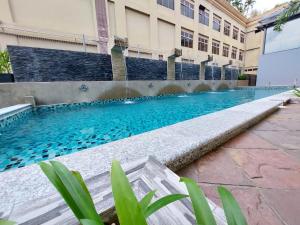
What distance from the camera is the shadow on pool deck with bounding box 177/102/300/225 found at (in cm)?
93

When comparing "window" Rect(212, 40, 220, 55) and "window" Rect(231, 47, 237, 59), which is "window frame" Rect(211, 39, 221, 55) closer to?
"window" Rect(212, 40, 220, 55)

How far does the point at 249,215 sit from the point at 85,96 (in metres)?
8.01

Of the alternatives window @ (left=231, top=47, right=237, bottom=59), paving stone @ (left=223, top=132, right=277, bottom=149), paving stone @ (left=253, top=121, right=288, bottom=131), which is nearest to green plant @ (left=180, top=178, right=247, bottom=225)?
paving stone @ (left=223, top=132, right=277, bottom=149)

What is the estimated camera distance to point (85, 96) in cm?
769

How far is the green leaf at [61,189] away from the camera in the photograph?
48 cm

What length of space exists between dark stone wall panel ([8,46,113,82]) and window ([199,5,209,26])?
15366mm

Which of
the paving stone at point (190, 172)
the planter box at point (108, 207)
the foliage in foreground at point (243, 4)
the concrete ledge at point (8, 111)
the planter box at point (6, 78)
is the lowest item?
the paving stone at point (190, 172)

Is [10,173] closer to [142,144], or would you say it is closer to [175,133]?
[142,144]

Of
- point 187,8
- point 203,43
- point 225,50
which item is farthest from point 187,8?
point 225,50

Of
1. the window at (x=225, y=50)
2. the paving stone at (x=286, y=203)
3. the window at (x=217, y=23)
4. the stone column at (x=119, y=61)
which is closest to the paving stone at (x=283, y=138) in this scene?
the paving stone at (x=286, y=203)

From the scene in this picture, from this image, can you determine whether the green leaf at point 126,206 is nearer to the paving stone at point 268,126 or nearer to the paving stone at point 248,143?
the paving stone at point 248,143

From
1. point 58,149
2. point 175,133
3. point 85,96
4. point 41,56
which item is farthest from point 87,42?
point 175,133

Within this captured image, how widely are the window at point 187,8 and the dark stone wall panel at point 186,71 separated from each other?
7.14 metres

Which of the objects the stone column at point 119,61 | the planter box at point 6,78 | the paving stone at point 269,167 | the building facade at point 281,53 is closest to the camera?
the paving stone at point 269,167
